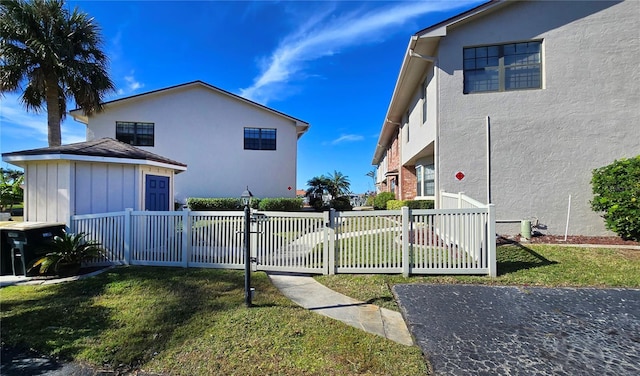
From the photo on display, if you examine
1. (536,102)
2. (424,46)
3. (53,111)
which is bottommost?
(536,102)

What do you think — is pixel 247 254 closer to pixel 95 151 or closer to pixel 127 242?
pixel 127 242

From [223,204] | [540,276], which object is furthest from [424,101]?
[223,204]

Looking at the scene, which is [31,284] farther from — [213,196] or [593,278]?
[213,196]

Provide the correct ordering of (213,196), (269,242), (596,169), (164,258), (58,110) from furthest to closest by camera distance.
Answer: (213,196)
(58,110)
(596,169)
(164,258)
(269,242)

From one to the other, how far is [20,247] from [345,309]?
21.6ft

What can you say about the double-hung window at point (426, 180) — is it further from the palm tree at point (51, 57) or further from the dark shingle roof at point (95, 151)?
the palm tree at point (51, 57)

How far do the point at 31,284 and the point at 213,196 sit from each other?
12.8 m

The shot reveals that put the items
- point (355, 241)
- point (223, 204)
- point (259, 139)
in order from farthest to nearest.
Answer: point (259, 139) < point (223, 204) < point (355, 241)

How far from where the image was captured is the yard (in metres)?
2.78

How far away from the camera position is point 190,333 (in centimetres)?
330

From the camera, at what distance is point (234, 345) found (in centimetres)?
305

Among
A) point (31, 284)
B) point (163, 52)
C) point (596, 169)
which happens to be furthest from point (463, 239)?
point (163, 52)

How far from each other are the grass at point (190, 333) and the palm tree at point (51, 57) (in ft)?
37.0

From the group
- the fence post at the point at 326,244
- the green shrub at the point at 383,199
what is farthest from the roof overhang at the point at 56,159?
the green shrub at the point at 383,199
